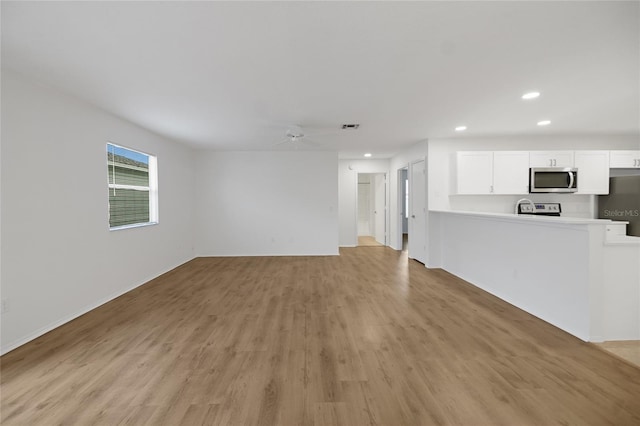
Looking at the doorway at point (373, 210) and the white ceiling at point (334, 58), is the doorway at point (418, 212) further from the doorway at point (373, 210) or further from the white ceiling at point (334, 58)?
the doorway at point (373, 210)

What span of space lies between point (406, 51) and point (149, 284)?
15.7 ft

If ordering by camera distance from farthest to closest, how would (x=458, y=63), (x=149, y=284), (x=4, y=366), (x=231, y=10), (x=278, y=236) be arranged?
(x=278, y=236) < (x=149, y=284) < (x=458, y=63) < (x=4, y=366) < (x=231, y=10)

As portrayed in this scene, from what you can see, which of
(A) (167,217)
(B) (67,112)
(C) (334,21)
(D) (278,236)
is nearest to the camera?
(C) (334,21)

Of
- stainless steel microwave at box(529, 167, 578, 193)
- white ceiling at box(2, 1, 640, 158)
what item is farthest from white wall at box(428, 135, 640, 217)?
white ceiling at box(2, 1, 640, 158)

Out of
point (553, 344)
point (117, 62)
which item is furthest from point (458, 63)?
point (117, 62)

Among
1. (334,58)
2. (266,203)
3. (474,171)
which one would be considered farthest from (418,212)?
(334,58)

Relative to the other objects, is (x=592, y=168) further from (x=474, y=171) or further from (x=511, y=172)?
(x=474, y=171)

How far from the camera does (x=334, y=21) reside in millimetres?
1886

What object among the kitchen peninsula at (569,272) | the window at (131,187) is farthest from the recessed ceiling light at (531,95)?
the window at (131,187)

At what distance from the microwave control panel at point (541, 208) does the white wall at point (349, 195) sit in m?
3.67

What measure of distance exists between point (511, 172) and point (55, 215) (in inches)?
260

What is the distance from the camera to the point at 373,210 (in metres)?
9.27

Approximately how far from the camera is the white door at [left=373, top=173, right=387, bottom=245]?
27.2 feet

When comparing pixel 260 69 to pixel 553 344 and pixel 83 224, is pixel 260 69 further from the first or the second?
pixel 553 344
